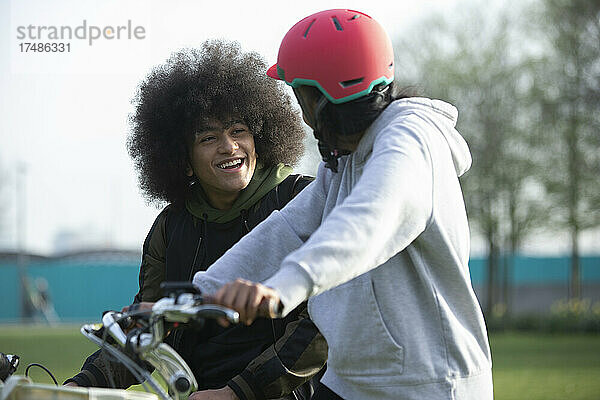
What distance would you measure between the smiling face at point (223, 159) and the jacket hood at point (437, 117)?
146 cm

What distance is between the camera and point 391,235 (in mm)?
2500

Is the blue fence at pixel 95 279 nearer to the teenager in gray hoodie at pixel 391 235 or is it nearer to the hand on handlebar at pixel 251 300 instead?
the teenager in gray hoodie at pixel 391 235

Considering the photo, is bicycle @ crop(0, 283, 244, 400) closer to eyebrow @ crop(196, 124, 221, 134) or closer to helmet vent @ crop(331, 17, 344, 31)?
helmet vent @ crop(331, 17, 344, 31)

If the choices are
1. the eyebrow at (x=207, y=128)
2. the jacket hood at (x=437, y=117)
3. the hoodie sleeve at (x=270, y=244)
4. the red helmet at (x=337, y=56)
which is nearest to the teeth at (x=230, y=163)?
the eyebrow at (x=207, y=128)

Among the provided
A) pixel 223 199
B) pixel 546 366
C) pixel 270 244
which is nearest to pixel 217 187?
pixel 223 199

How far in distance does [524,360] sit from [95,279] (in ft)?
70.1

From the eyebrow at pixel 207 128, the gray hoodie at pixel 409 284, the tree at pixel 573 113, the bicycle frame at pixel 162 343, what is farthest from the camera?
the tree at pixel 573 113

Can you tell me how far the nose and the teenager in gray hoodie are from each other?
127 cm

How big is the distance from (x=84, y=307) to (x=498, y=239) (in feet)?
52.0

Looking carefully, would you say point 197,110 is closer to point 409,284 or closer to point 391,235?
point 409,284

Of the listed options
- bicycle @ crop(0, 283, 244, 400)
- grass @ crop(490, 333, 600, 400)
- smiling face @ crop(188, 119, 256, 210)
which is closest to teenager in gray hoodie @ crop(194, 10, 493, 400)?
bicycle @ crop(0, 283, 244, 400)

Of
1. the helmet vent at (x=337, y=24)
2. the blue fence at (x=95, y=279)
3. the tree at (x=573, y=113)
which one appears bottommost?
the blue fence at (x=95, y=279)

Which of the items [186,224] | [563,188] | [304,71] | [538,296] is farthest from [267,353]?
[538,296]

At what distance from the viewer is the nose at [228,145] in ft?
14.2
